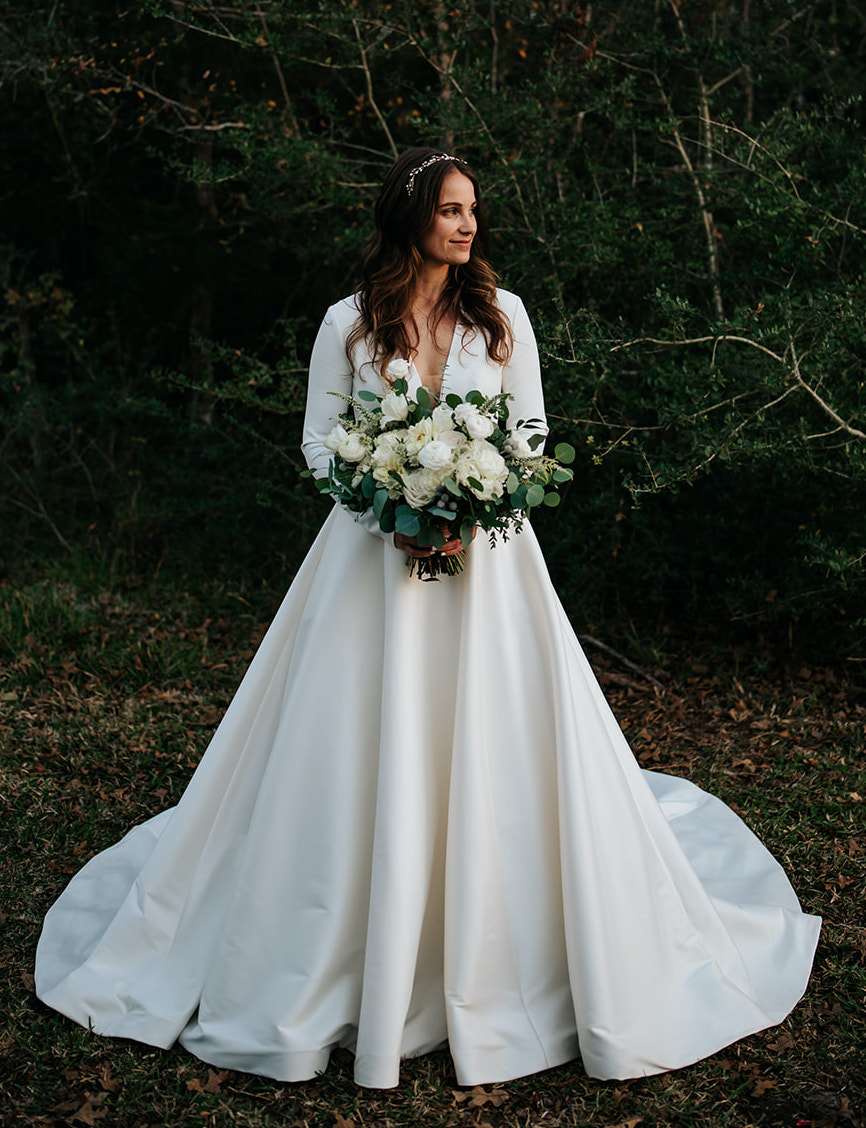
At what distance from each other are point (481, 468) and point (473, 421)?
0.38 ft

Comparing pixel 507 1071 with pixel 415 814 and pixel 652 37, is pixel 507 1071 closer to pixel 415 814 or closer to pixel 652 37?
pixel 415 814

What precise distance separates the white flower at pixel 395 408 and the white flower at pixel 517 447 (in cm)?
26

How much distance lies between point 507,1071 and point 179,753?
2.64 m

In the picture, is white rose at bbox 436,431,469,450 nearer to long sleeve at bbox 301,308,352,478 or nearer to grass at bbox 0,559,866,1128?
long sleeve at bbox 301,308,352,478

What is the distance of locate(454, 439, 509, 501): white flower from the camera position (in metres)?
2.54

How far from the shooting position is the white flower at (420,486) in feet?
8.38

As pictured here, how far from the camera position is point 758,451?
4809 millimetres

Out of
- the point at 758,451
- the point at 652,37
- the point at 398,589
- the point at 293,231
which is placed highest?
the point at 652,37

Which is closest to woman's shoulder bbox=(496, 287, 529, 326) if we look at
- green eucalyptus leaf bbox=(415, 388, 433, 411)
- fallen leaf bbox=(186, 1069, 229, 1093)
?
green eucalyptus leaf bbox=(415, 388, 433, 411)

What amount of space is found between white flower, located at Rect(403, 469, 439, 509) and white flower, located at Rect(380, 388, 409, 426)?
0.16m

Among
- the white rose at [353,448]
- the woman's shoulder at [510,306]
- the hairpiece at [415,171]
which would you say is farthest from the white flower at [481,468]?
the hairpiece at [415,171]

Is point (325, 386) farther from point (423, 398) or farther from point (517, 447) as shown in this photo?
point (517, 447)

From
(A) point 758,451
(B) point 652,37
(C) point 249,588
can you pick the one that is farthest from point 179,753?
(B) point 652,37

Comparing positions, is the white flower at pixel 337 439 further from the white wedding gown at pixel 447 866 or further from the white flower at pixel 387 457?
the white wedding gown at pixel 447 866
